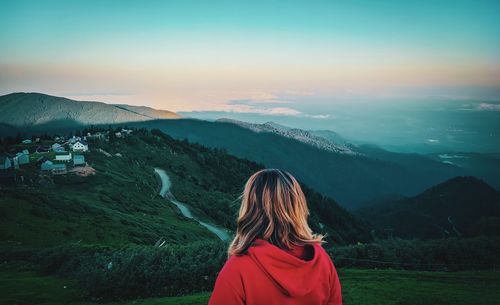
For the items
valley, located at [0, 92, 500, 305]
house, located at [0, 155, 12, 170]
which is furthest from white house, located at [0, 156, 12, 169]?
valley, located at [0, 92, 500, 305]

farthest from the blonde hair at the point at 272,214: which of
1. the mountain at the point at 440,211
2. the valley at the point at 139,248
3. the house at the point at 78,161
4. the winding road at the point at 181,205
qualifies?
the mountain at the point at 440,211

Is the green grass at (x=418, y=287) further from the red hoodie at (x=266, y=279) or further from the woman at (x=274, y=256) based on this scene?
the red hoodie at (x=266, y=279)

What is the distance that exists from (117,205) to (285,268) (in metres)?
57.0

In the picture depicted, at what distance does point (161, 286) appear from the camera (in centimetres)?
1517

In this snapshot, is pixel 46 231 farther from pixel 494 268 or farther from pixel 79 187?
pixel 494 268

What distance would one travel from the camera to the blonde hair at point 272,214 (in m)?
3.72

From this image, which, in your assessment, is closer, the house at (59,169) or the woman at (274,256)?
the woman at (274,256)

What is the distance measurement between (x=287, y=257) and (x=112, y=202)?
57993 millimetres

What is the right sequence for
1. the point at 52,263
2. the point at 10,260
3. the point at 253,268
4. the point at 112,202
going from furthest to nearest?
the point at 112,202 → the point at 10,260 → the point at 52,263 → the point at 253,268

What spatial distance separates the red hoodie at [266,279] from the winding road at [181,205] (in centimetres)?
4723

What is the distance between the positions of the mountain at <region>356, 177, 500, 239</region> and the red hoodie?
134 metres

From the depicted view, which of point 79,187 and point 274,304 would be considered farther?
point 79,187

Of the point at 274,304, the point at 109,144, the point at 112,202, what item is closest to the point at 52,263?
the point at 274,304

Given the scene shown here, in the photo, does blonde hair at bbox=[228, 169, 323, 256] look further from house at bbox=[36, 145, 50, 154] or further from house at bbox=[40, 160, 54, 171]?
house at bbox=[36, 145, 50, 154]
